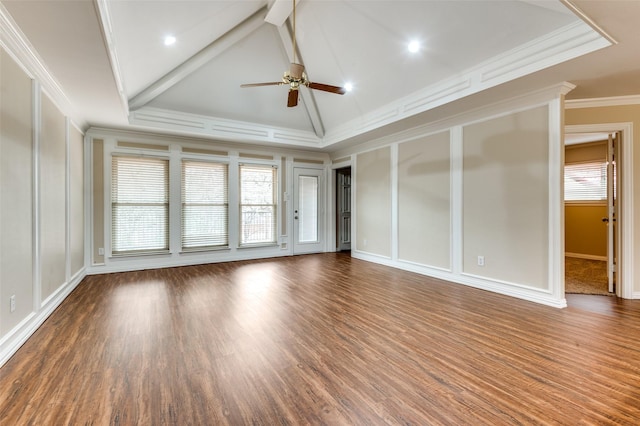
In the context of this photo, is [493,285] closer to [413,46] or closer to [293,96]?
[413,46]

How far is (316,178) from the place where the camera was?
6.97m

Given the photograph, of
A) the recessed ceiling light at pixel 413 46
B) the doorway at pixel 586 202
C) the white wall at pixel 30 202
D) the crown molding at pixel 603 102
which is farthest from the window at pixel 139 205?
the doorway at pixel 586 202

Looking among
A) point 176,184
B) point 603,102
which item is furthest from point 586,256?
point 176,184

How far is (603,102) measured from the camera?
3.57 m

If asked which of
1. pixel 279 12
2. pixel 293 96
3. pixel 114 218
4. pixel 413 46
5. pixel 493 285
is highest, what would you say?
pixel 279 12

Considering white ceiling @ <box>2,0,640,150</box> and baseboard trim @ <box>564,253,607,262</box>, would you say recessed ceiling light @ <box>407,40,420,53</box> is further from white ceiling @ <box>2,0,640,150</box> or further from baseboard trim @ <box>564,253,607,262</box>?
baseboard trim @ <box>564,253,607,262</box>

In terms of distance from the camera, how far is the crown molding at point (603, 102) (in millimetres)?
3502

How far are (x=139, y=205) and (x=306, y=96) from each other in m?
3.69

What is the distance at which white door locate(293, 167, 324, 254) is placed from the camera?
668cm

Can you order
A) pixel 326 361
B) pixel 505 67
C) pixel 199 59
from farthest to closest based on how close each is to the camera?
pixel 199 59
pixel 505 67
pixel 326 361

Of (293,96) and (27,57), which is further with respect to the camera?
(293,96)

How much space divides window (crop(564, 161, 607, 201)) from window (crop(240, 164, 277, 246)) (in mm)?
6577

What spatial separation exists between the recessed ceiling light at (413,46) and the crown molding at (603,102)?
2061mm

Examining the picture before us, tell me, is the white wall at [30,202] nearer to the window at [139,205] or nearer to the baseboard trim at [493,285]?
the window at [139,205]
